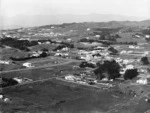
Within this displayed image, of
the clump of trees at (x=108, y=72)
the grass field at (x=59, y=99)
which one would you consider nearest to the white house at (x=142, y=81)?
the clump of trees at (x=108, y=72)

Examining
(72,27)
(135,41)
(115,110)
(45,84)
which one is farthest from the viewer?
(72,27)

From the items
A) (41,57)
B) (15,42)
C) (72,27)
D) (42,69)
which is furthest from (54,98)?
(72,27)

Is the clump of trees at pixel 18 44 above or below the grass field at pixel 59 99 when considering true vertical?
above

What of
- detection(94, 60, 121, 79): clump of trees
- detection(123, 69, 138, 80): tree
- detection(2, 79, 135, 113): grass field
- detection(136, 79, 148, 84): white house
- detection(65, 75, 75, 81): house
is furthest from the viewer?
detection(94, 60, 121, 79): clump of trees

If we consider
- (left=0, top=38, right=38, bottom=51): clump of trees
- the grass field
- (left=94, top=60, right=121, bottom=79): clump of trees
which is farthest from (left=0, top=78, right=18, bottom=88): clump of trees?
(left=0, top=38, right=38, bottom=51): clump of trees

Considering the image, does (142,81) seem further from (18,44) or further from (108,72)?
(18,44)

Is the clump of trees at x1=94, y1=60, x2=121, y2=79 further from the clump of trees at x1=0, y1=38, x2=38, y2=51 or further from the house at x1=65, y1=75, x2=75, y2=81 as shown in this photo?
the clump of trees at x1=0, y1=38, x2=38, y2=51

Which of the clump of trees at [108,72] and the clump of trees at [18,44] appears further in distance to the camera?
the clump of trees at [18,44]

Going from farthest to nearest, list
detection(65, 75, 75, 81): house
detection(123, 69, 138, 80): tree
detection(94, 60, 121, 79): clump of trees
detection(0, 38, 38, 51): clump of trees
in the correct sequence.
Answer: detection(0, 38, 38, 51): clump of trees → detection(94, 60, 121, 79): clump of trees → detection(123, 69, 138, 80): tree → detection(65, 75, 75, 81): house

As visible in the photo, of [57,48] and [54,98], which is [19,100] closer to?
[54,98]

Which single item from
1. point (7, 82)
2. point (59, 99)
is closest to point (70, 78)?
point (7, 82)

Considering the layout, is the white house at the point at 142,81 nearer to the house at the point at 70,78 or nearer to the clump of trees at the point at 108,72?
the clump of trees at the point at 108,72
